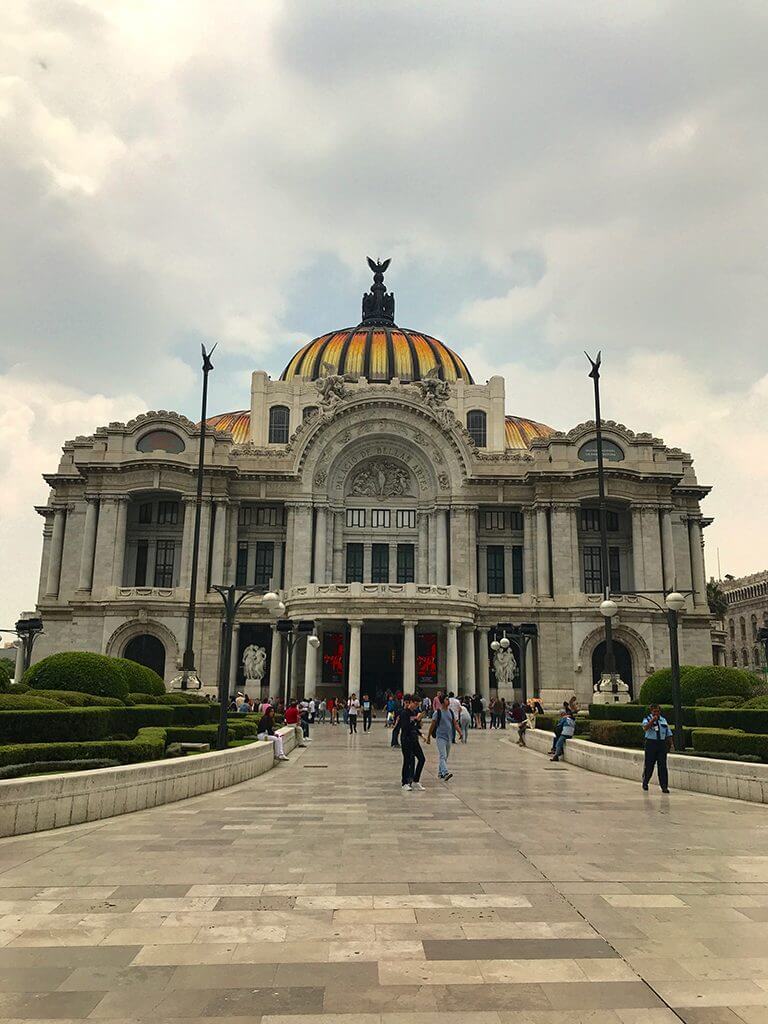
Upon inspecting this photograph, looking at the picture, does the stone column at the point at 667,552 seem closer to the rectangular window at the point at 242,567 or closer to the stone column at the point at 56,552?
the rectangular window at the point at 242,567

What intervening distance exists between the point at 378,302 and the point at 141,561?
4905cm

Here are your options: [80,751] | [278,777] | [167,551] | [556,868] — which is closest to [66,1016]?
[556,868]

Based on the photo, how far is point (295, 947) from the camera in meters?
7.71

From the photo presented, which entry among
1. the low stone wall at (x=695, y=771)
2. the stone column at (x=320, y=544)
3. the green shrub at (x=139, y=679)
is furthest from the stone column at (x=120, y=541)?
the low stone wall at (x=695, y=771)

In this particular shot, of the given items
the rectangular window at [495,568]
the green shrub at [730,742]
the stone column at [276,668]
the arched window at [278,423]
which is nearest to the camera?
the green shrub at [730,742]

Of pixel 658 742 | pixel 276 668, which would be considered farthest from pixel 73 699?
pixel 276 668

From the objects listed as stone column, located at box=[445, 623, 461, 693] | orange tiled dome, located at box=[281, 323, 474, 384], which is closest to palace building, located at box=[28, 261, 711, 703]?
stone column, located at box=[445, 623, 461, 693]

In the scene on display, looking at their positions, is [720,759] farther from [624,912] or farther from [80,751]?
[80,751]

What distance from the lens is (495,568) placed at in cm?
6316

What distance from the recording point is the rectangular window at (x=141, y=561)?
61938 mm

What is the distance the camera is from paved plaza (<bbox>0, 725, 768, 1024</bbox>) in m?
6.43

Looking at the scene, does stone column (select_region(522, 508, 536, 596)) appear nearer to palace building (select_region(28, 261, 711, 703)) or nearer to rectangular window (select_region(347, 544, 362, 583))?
palace building (select_region(28, 261, 711, 703))

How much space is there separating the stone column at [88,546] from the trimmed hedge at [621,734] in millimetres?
43233

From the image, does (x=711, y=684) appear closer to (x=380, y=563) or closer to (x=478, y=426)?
(x=380, y=563)
